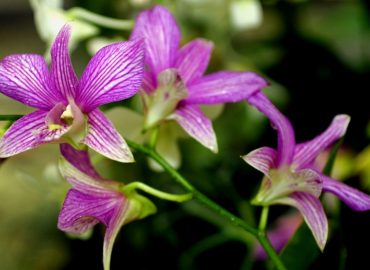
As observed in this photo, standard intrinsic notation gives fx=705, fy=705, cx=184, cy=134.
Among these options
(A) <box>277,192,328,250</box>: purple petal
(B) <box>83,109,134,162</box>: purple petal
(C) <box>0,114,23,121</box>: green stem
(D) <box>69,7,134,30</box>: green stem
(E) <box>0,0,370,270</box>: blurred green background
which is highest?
(C) <box>0,114,23,121</box>: green stem

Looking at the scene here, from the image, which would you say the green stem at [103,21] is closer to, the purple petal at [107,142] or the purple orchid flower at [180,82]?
the purple orchid flower at [180,82]

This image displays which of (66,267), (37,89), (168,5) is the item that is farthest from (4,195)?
(37,89)

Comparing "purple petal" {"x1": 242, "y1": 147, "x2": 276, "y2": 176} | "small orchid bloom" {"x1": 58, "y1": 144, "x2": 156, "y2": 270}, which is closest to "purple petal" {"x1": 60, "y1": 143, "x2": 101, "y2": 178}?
"small orchid bloom" {"x1": 58, "y1": 144, "x2": 156, "y2": 270}

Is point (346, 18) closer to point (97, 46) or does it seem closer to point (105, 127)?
point (97, 46)

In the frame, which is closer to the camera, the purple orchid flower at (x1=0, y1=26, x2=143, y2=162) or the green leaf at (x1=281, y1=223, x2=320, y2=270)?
the purple orchid flower at (x1=0, y1=26, x2=143, y2=162)

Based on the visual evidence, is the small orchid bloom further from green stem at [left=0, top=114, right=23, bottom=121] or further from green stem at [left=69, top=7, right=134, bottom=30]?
green stem at [left=69, top=7, right=134, bottom=30]

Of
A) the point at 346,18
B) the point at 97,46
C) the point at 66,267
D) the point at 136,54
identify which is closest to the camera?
the point at 136,54
